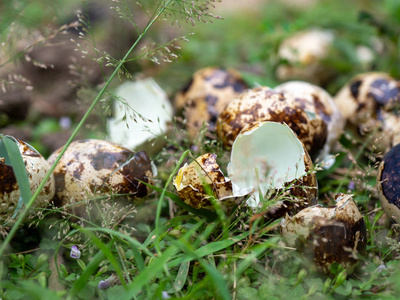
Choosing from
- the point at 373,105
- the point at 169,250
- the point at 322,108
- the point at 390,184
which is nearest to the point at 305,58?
the point at 373,105

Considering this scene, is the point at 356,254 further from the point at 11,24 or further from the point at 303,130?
the point at 11,24

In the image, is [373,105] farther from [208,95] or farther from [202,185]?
[202,185]

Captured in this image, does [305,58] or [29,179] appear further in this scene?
[305,58]

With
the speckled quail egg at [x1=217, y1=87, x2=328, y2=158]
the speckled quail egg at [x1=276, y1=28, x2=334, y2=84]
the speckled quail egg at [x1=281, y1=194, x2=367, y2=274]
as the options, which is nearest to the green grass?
the speckled quail egg at [x1=281, y1=194, x2=367, y2=274]

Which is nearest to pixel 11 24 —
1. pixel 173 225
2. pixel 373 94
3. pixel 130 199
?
pixel 130 199

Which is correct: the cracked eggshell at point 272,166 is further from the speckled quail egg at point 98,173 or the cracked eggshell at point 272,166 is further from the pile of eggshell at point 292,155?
the speckled quail egg at point 98,173
